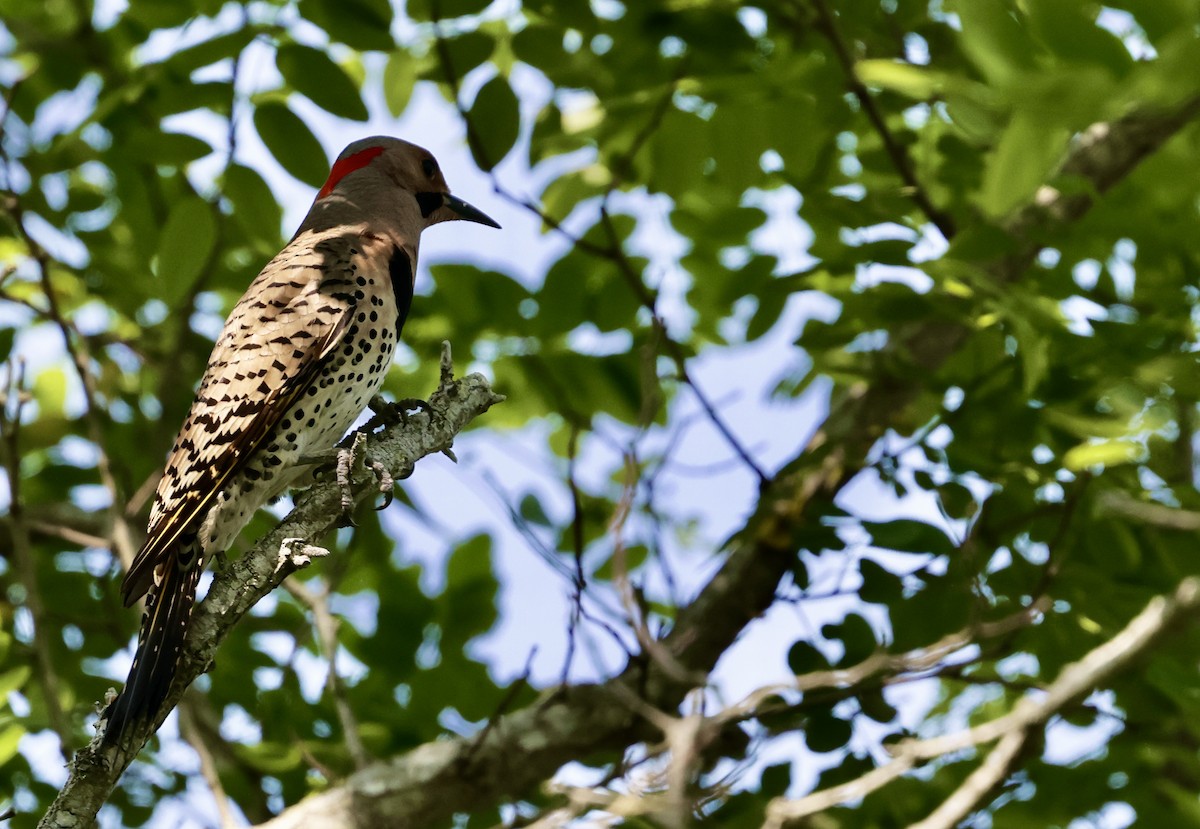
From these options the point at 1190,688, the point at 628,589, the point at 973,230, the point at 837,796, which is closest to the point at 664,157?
the point at 973,230

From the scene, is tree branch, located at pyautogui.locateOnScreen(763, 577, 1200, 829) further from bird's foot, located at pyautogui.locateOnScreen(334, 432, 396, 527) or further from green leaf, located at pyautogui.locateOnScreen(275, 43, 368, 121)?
green leaf, located at pyautogui.locateOnScreen(275, 43, 368, 121)

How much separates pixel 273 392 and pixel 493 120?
1.19m

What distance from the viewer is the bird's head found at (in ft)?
16.1

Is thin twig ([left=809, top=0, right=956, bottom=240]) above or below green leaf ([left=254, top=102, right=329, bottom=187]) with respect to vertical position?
below

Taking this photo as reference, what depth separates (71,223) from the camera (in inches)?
217

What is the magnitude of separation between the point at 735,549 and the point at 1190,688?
5.91ft

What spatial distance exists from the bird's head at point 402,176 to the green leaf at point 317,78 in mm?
687

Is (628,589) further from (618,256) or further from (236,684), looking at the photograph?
(236,684)

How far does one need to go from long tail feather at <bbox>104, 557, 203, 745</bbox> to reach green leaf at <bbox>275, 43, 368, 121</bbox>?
1.58 meters

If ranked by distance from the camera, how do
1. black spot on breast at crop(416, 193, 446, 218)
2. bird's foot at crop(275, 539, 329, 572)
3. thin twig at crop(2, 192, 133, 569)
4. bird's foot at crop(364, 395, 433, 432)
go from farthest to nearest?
black spot on breast at crop(416, 193, 446, 218) → thin twig at crop(2, 192, 133, 569) → bird's foot at crop(364, 395, 433, 432) → bird's foot at crop(275, 539, 329, 572)

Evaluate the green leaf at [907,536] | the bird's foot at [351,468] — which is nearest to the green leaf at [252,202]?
the bird's foot at [351,468]

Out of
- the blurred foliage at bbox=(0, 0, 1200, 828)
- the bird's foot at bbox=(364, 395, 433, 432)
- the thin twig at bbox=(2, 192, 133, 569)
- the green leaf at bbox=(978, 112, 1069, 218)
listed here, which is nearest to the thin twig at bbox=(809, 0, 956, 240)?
the blurred foliage at bbox=(0, 0, 1200, 828)

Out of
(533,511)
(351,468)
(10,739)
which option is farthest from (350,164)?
(10,739)

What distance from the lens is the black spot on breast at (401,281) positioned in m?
4.17
